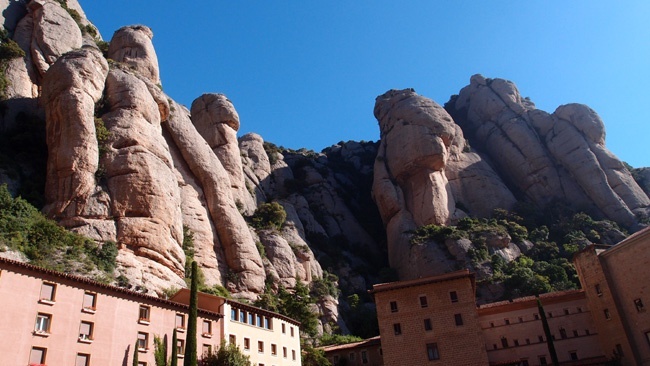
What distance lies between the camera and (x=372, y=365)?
4931cm

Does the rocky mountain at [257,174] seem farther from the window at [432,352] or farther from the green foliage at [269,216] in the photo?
the window at [432,352]

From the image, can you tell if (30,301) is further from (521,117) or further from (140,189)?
(521,117)

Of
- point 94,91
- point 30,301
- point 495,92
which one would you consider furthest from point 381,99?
point 30,301

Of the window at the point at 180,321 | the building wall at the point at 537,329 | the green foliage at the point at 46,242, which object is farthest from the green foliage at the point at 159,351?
the building wall at the point at 537,329

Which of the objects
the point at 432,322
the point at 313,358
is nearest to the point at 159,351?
the point at 313,358

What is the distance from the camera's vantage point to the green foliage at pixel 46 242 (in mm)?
35406

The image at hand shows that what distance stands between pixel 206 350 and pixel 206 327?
5.25 ft

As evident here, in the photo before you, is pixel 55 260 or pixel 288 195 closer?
pixel 55 260

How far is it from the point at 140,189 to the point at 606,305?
42462mm

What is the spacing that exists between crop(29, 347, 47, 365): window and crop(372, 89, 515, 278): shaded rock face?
53731mm

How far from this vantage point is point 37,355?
26172 mm

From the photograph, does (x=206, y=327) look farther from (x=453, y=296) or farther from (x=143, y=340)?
(x=453, y=296)

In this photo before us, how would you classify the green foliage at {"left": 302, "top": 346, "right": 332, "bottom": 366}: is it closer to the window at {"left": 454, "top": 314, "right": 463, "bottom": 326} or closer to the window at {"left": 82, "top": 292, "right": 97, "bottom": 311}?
the window at {"left": 454, "top": 314, "right": 463, "bottom": 326}

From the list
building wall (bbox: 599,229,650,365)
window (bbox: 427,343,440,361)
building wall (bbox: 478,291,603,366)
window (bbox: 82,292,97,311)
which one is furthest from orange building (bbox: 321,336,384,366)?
window (bbox: 82,292,97,311)
